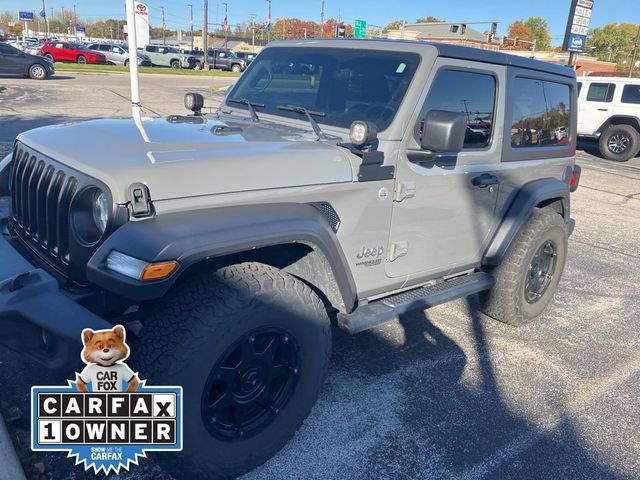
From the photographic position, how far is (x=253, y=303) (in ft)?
7.99

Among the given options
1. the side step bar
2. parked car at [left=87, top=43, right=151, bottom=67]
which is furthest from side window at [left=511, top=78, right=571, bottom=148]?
parked car at [left=87, top=43, right=151, bottom=67]

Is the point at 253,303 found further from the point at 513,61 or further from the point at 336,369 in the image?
the point at 513,61

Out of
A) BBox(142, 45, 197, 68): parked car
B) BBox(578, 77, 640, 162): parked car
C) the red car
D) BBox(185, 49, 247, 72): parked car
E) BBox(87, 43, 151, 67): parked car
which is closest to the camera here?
BBox(578, 77, 640, 162): parked car

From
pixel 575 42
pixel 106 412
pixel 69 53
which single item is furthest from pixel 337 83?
pixel 69 53

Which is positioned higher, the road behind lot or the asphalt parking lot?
the road behind lot

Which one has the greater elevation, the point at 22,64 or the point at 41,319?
the point at 41,319

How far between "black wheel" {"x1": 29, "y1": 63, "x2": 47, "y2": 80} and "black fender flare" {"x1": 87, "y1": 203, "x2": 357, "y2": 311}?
80.2 feet

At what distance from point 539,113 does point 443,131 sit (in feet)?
5.88

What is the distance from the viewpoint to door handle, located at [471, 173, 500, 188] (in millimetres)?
3689

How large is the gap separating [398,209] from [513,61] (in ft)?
5.43

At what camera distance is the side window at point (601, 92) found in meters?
14.5

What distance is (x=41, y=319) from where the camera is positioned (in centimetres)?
215

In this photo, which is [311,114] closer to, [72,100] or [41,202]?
[41,202]

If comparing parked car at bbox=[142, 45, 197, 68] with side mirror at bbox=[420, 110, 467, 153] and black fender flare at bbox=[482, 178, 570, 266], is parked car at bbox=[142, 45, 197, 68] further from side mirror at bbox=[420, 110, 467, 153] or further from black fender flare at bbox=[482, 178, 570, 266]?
side mirror at bbox=[420, 110, 467, 153]
